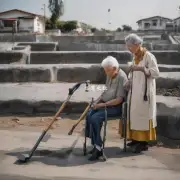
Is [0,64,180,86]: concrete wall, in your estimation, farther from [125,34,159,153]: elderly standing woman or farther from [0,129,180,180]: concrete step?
[125,34,159,153]: elderly standing woman

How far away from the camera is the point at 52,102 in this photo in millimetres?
6984

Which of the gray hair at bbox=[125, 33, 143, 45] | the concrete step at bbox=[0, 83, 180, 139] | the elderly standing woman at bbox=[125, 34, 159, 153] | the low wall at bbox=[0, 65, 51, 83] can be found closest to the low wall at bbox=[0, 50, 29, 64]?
the low wall at bbox=[0, 65, 51, 83]

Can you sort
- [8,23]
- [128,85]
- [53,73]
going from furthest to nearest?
[8,23] → [53,73] → [128,85]

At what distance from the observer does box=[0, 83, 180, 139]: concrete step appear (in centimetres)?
538

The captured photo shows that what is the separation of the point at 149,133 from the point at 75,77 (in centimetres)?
603

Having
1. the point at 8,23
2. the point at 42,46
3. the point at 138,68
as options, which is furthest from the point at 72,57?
the point at 8,23

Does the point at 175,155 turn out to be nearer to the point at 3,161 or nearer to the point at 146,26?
the point at 3,161

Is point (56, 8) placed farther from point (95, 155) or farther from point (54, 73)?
point (95, 155)

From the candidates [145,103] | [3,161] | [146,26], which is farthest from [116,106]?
[146,26]

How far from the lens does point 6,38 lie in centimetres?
2666

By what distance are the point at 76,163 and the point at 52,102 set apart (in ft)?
9.17

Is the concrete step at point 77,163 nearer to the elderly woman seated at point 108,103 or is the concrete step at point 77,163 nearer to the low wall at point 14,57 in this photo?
the elderly woman seated at point 108,103

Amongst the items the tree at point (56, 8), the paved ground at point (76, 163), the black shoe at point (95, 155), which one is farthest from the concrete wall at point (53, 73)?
the tree at point (56, 8)

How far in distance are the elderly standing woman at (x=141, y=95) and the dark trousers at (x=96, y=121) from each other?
0.21 meters
